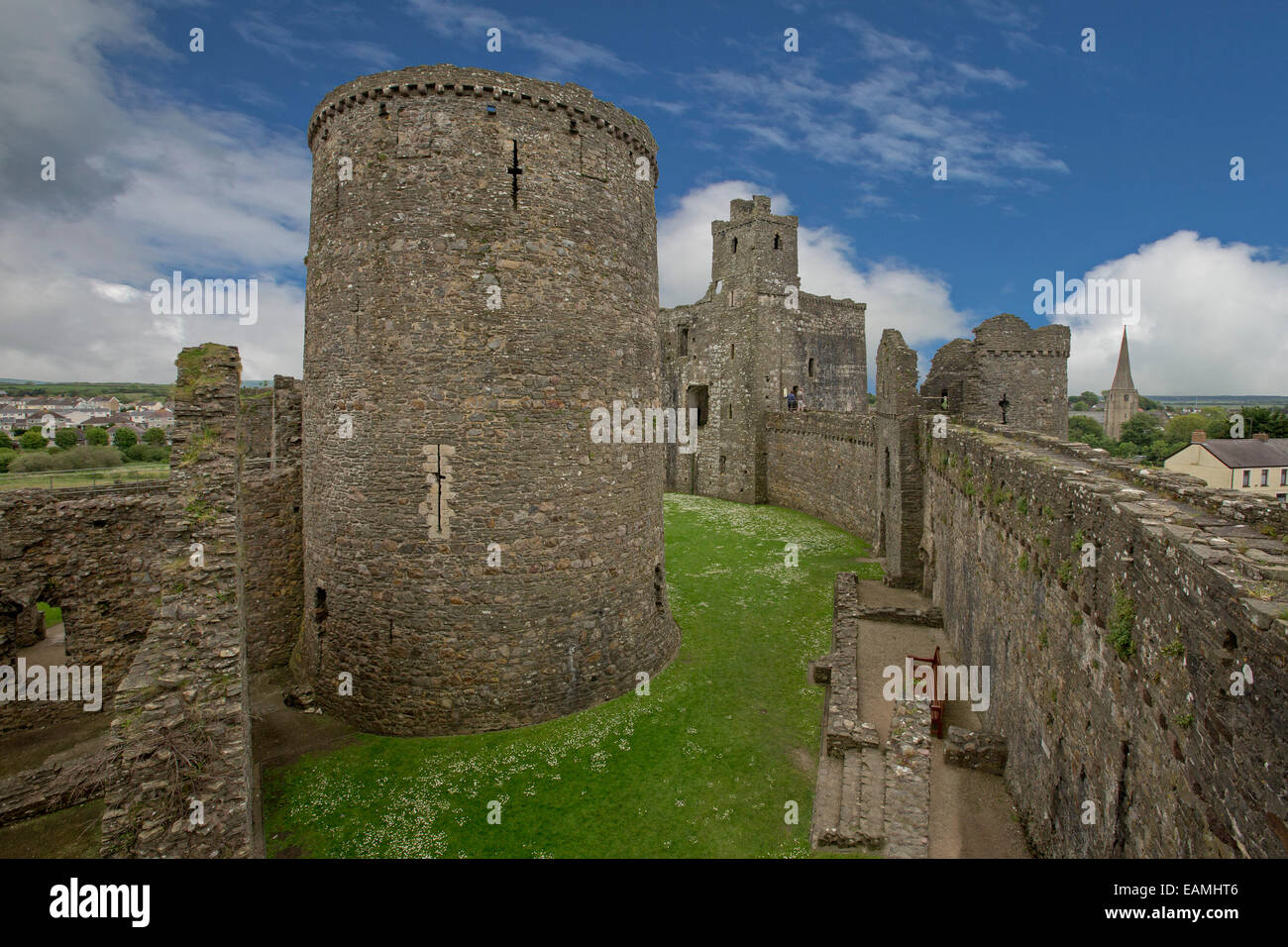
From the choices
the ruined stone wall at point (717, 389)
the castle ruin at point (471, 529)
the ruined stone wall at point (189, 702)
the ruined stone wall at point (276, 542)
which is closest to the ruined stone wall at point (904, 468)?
the castle ruin at point (471, 529)

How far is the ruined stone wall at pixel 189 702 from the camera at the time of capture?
6.26 metres

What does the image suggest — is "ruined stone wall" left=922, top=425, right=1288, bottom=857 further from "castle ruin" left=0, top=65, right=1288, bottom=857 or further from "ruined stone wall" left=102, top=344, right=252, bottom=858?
"ruined stone wall" left=102, top=344, right=252, bottom=858

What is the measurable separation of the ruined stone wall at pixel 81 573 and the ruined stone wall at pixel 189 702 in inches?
136

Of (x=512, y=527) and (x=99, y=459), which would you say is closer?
(x=512, y=527)

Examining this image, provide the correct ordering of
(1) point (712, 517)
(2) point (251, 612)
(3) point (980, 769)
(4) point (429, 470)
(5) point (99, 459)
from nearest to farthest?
(3) point (980, 769) < (4) point (429, 470) < (2) point (251, 612) < (1) point (712, 517) < (5) point (99, 459)

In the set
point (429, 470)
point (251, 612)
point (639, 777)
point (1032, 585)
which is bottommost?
point (639, 777)

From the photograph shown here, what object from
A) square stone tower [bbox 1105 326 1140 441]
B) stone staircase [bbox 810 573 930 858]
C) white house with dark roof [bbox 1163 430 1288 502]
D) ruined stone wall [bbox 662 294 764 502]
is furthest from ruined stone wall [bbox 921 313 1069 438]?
square stone tower [bbox 1105 326 1140 441]

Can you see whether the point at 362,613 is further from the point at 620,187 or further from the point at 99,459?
the point at 99,459

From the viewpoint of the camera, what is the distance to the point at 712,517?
29438 millimetres

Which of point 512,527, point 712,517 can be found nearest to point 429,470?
point 512,527

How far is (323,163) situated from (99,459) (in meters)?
40.4

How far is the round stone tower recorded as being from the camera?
1118 cm

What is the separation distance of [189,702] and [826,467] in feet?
82.4

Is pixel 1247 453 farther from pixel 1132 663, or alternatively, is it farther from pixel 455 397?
pixel 455 397
